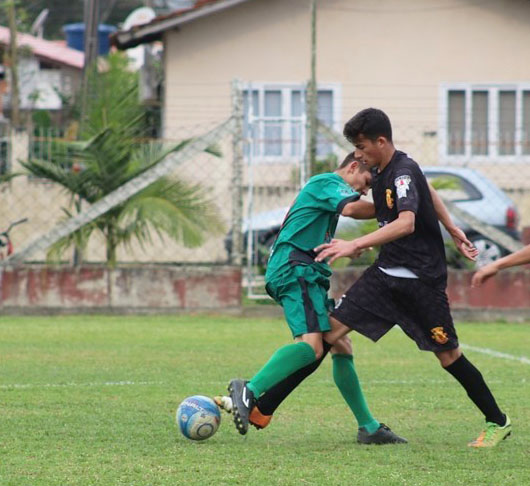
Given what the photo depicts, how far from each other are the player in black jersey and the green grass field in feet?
1.25

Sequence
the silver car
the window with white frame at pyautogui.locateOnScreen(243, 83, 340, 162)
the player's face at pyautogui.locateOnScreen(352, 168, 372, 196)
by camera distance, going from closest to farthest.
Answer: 1. the player's face at pyautogui.locateOnScreen(352, 168, 372, 196)
2. the window with white frame at pyautogui.locateOnScreen(243, 83, 340, 162)
3. the silver car

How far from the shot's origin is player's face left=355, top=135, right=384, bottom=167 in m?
6.37

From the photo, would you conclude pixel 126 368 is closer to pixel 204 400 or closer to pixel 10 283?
pixel 204 400

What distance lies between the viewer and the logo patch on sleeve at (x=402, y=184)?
621 centimetres

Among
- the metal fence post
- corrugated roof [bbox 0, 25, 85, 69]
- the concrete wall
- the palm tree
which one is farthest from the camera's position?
corrugated roof [bbox 0, 25, 85, 69]

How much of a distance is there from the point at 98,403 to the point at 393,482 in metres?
2.78

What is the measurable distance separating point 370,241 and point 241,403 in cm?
106

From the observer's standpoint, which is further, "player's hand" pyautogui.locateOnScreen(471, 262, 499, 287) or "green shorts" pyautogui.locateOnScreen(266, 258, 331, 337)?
"green shorts" pyautogui.locateOnScreen(266, 258, 331, 337)

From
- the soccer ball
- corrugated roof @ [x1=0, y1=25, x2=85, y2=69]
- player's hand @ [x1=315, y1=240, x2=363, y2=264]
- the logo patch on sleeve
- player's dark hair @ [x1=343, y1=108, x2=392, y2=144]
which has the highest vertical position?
corrugated roof @ [x1=0, y1=25, x2=85, y2=69]

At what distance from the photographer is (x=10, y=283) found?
13.4 m

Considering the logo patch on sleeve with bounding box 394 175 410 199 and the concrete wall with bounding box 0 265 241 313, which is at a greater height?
the logo patch on sleeve with bounding box 394 175 410 199

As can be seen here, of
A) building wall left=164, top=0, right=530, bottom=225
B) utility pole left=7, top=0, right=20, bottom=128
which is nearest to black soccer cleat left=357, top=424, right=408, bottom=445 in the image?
building wall left=164, top=0, right=530, bottom=225

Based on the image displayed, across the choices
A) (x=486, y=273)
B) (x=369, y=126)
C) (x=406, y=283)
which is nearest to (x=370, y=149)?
(x=369, y=126)

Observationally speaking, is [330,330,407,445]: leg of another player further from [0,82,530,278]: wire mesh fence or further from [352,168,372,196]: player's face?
[0,82,530,278]: wire mesh fence
